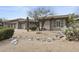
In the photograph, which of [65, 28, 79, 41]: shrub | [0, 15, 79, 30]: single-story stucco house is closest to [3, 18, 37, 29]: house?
[0, 15, 79, 30]: single-story stucco house

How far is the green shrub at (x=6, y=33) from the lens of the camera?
3.51m

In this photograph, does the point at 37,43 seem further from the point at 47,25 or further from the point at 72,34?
the point at 72,34

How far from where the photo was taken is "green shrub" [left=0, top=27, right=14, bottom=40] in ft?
11.5

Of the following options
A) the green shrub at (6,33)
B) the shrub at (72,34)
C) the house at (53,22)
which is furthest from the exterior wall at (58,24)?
the green shrub at (6,33)

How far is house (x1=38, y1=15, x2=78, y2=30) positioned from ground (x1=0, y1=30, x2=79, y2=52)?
0.27 feet

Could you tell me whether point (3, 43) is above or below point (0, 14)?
below

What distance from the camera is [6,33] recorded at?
11.6 feet

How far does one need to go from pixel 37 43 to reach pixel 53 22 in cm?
42

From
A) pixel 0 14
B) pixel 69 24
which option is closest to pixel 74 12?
pixel 69 24

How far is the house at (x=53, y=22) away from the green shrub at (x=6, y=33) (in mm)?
477

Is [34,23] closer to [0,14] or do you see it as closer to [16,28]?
[16,28]

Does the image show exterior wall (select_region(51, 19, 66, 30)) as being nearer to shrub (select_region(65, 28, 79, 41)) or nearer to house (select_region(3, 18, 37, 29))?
shrub (select_region(65, 28, 79, 41))

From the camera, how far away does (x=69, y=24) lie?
355 centimetres

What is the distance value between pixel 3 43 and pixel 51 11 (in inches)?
35.7
